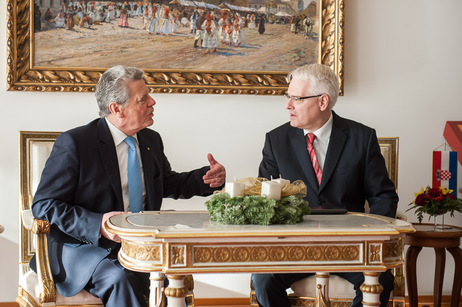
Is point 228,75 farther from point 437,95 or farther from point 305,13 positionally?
point 437,95

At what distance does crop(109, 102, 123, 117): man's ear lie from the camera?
3240 millimetres

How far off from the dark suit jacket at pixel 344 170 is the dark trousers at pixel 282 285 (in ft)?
1.36

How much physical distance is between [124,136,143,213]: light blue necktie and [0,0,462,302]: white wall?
1357 mm

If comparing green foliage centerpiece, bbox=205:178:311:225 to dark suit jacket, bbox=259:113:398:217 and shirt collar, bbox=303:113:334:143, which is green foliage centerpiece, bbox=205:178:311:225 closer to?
dark suit jacket, bbox=259:113:398:217

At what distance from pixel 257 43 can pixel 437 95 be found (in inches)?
60.3

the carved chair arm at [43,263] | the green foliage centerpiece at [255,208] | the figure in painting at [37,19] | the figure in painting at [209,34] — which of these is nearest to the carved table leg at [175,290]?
the green foliage centerpiece at [255,208]

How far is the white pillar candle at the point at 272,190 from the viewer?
2543 mm

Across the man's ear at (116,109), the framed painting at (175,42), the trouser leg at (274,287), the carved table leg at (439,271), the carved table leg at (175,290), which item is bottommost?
the carved table leg at (439,271)

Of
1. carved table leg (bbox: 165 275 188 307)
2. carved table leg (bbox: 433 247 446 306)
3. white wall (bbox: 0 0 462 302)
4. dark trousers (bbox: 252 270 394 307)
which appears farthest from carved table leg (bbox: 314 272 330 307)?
white wall (bbox: 0 0 462 302)

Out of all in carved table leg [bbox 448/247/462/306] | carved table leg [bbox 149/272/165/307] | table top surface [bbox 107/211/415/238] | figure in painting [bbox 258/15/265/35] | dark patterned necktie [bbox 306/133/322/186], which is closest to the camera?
table top surface [bbox 107/211/415/238]

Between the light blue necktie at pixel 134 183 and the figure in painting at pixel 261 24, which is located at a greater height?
the figure in painting at pixel 261 24

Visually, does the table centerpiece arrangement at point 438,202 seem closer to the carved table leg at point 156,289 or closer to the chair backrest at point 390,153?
the chair backrest at point 390,153

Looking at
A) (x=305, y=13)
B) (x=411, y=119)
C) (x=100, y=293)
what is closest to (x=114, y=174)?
(x=100, y=293)

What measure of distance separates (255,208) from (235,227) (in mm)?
125
